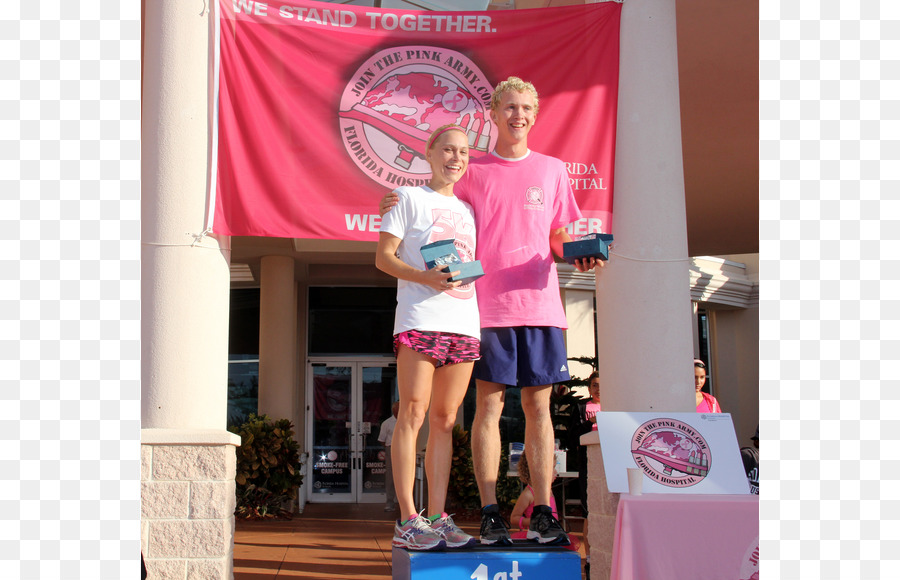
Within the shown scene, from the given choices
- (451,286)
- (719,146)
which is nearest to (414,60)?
(451,286)

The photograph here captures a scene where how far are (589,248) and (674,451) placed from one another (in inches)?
47.8

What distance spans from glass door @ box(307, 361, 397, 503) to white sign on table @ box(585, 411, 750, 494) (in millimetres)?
11252

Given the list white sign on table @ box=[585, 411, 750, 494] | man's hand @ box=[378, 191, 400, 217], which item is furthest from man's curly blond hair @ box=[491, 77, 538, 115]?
white sign on table @ box=[585, 411, 750, 494]

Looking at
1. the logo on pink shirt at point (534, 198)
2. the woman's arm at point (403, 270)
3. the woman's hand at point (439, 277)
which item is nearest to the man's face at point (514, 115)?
the logo on pink shirt at point (534, 198)

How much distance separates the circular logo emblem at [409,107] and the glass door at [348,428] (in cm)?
1073

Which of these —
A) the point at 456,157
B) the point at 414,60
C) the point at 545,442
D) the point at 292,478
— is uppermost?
the point at 414,60

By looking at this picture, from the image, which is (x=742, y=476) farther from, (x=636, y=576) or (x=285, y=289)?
(x=285, y=289)

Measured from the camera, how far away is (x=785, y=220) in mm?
2584

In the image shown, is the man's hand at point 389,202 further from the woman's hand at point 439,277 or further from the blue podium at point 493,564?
the blue podium at point 493,564

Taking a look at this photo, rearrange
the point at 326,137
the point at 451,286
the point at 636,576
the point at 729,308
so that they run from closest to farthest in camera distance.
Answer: the point at 636,576 → the point at 451,286 → the point at 326,137 → the point at 729,308

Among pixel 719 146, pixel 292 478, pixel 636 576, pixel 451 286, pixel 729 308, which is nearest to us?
pixel 636 576

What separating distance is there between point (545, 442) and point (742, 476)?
1084 mm

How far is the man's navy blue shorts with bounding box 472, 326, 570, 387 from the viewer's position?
4.26 meters

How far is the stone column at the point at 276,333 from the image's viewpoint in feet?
45.7
